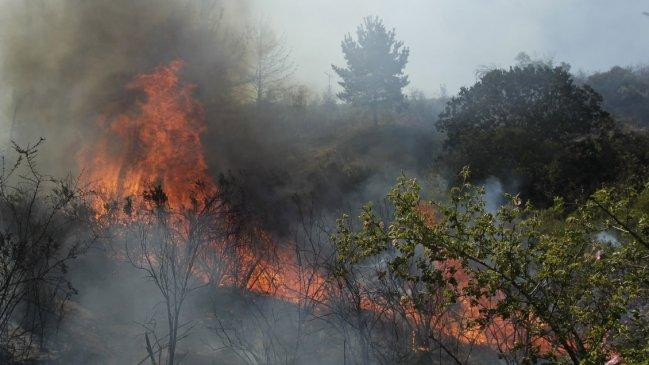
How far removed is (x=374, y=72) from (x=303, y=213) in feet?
76.9

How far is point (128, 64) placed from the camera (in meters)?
23.4

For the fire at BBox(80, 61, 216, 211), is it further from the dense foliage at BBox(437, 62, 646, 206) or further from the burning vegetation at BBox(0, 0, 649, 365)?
the dense foliage at BBox(437, 62, 646, 206)

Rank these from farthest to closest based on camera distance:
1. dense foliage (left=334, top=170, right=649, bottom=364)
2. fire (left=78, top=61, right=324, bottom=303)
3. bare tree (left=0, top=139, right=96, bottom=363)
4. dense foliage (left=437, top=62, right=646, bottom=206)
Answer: fire (left=78, top=61, right=324, bottom=303) < dense foliage (left=437, top=62, right=646, bottom=206) < bare tree (left=0, top=139, right=96, bottom=363) < dense foliage (left=334, top=170, right=649, bottom=364)

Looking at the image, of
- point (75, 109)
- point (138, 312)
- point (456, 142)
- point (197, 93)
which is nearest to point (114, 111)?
point (75, 109)

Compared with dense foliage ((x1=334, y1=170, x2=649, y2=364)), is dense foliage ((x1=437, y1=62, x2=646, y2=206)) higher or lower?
higher

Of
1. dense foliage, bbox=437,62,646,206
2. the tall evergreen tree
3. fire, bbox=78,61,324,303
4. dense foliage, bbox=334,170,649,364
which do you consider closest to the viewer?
dense foliage, bbox=334,170,649,364

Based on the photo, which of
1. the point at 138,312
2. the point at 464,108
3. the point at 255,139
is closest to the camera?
the point at 138,312

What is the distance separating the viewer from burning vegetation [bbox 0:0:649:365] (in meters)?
5.56

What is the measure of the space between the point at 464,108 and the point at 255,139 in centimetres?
1365

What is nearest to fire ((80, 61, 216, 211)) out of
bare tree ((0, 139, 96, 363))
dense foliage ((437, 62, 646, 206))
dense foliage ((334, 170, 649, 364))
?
bare tree ((0, 139, 96, 363))

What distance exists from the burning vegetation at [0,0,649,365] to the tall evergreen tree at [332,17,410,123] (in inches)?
6.3

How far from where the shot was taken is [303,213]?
18594 millimetres

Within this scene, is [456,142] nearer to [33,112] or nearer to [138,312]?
[138,312]

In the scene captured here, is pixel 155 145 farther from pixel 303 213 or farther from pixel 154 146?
pixel 303 213
